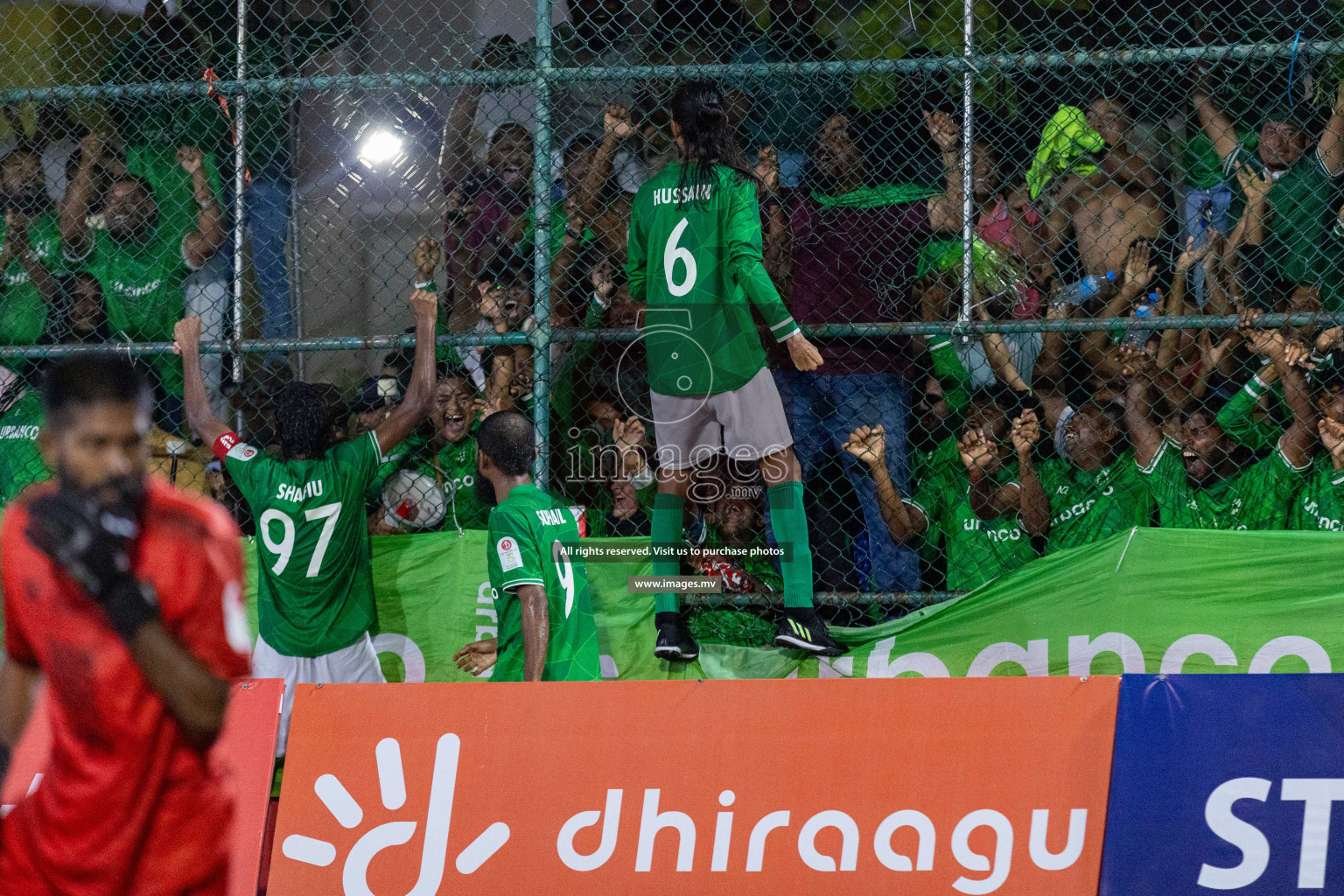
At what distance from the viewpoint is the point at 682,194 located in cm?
501

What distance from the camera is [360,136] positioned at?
6152mm

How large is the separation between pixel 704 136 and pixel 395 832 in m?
2.78

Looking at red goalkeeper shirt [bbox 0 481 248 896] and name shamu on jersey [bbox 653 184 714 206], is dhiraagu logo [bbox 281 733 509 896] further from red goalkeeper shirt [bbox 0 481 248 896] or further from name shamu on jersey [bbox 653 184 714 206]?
name shamu on jersey [bbox 653 184 714 206]

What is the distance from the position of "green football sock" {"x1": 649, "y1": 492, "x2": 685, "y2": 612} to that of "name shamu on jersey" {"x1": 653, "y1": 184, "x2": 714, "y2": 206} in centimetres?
113

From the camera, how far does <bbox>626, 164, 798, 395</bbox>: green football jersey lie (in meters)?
4.93

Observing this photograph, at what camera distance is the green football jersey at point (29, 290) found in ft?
18.4

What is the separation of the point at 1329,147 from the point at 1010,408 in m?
1.61

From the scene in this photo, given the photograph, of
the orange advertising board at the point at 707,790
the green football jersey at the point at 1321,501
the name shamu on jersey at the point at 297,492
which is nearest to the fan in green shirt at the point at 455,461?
the name shamu on jersey at the point at 297,492

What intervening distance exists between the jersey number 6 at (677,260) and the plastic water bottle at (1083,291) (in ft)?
5.10

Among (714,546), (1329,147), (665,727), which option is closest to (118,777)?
(665,727)

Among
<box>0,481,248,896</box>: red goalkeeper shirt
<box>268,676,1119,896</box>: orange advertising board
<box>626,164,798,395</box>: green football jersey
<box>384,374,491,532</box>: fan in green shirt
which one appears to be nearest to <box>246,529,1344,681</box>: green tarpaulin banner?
<box>384,374,491,532</box>: fan in green shirt

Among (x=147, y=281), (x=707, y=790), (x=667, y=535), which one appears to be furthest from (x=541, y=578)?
(x=147, y=281)

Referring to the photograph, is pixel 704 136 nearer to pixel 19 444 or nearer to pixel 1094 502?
pixel 1094 502

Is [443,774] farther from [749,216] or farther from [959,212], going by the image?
[959,212]
